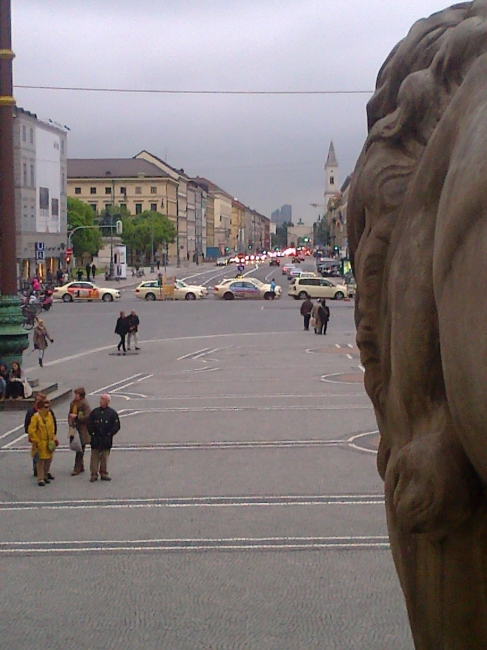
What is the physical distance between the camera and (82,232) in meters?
82.6

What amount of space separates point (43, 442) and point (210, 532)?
294cm

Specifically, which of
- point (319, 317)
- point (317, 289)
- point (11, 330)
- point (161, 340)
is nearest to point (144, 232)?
point (317, 289)

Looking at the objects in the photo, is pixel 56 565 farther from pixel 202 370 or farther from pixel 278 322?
pixel 278 322

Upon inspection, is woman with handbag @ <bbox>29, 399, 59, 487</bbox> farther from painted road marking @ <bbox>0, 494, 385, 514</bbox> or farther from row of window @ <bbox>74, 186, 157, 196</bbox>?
row of window @ <bbox>74, 186, 157, 196</bbox>

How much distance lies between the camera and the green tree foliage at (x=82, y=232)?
3241 inches

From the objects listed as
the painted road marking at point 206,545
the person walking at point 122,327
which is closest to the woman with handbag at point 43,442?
the painted road marking at point 206,545

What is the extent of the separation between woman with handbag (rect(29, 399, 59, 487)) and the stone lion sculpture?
7892 millimetres

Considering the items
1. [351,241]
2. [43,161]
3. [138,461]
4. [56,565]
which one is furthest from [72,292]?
[351,241]

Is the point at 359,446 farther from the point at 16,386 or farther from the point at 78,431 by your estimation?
the point at 16,386

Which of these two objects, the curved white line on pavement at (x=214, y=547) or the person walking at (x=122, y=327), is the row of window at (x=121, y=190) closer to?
the person walking at (x=122, y=327)

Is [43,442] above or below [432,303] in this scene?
→ below

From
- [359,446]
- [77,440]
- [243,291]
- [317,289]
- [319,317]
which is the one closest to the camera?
[77,440]

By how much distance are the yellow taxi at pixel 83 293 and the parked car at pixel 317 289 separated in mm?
10153

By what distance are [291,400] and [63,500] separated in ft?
22.5
